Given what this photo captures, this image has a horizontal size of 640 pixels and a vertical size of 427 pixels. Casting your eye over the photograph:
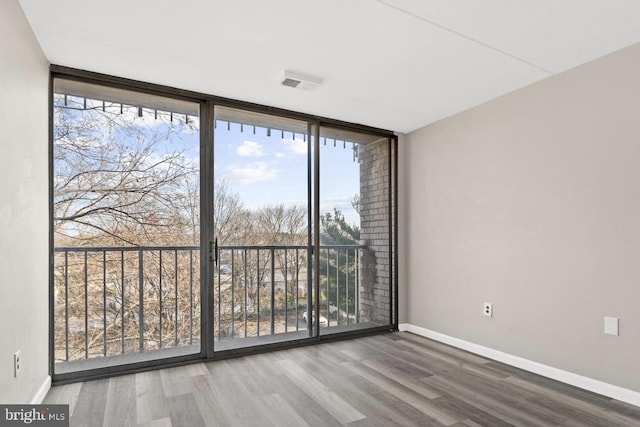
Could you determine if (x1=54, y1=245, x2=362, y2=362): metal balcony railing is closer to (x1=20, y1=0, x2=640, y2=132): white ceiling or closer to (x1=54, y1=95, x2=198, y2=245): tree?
(x1=54, y1=95, x2=198, y2=245): tree

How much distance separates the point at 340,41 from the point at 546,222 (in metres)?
2.03

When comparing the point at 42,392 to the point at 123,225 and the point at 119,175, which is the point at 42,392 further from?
the point at 119,175

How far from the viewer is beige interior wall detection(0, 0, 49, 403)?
1784mm

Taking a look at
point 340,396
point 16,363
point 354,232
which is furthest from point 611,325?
point 16,363

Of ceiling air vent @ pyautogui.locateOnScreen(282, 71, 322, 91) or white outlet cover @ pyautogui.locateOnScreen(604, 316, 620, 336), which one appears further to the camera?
ceiling air vent @ pyautogui.locateOnScreen(282, 71, 322, 91)

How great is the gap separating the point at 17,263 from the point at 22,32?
49.5 inches

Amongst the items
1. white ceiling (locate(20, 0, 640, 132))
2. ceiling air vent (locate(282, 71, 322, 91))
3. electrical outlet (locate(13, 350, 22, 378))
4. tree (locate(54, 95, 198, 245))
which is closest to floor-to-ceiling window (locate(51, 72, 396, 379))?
tree (locate(54, 95, 198, 245))

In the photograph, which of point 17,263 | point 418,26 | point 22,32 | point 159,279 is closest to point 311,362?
point 159,279

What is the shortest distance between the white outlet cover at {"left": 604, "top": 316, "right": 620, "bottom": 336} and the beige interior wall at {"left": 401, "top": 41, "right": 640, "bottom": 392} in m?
0.03

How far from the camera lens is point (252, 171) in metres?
3.58

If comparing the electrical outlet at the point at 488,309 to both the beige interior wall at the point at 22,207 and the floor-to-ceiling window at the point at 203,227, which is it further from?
the beige interior wall at the point at 22,207

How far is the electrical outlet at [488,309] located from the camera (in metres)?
3.22

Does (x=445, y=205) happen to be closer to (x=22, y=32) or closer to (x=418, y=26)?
(x=418, y=26)

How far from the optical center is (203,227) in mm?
3170
